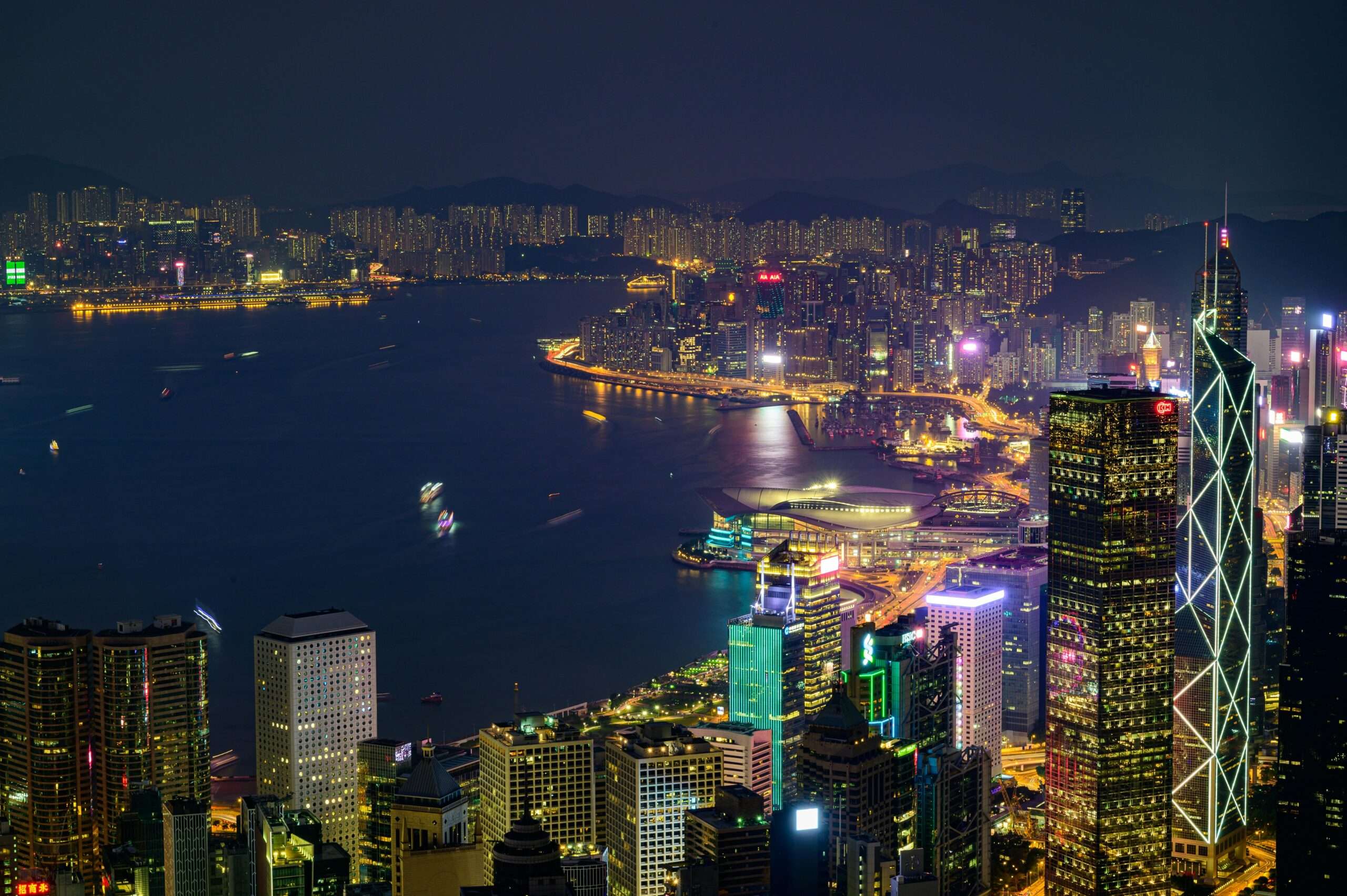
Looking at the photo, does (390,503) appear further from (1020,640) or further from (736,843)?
(736,843)

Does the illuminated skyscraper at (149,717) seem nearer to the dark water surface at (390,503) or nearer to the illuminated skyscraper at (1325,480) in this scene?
the dark water surface at (390,503)

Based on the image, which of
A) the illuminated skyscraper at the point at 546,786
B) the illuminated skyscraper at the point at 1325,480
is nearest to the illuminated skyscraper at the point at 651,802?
the illuminated skyscraper at the point at 546,786

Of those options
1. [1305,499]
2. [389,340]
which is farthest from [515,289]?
[1305,499]

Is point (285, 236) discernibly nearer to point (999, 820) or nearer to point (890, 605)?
point (890, 605)

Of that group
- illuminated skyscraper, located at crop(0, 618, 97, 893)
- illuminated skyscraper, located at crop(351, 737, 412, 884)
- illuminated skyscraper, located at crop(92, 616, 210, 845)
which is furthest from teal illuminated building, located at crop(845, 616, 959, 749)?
illuminated skyscraper, located at crop(0, 618, 97, 893)

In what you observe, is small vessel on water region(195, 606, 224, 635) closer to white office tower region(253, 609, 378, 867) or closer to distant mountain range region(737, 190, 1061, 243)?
white office tower region(253, 609, 378, 867)

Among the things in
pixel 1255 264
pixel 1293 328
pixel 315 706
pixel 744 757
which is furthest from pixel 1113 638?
pixel 1293 328
